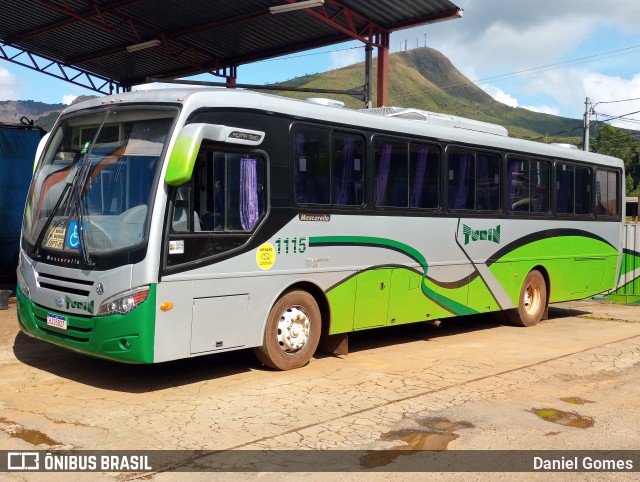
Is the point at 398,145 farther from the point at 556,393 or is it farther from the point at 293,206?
the point at 556,393

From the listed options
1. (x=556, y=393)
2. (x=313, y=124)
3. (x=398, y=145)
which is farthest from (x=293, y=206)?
(x=556, y=393)

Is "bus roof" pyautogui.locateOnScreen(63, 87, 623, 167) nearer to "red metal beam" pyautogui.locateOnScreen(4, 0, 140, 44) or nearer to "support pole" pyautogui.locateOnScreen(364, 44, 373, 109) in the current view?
"support pole" pyautogui.locateOnScreen(364, 44, 373, 109)

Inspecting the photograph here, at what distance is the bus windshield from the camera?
7695mm

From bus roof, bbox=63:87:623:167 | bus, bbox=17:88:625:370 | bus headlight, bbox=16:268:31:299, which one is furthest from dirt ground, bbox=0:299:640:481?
bus roof, bbox=63:87:623:167

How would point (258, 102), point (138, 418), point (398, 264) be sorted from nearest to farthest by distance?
point (138, 418), point (258, 102), point (398, 264)

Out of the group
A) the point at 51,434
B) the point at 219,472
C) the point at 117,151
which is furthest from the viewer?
the point at 117,151

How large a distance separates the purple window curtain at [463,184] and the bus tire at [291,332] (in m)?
3.58

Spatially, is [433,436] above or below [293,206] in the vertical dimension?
below

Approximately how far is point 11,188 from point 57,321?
8578 millimetres

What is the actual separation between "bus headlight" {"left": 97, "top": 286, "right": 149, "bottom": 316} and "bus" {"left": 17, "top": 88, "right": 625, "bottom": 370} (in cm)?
1

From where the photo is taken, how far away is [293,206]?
353 inches

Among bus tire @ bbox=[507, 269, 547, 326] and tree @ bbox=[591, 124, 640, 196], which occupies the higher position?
tree @ bbox=[591, 124, 640, 196]

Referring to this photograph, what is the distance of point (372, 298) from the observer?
33.3 ft

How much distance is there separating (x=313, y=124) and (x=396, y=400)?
3.51 meters
